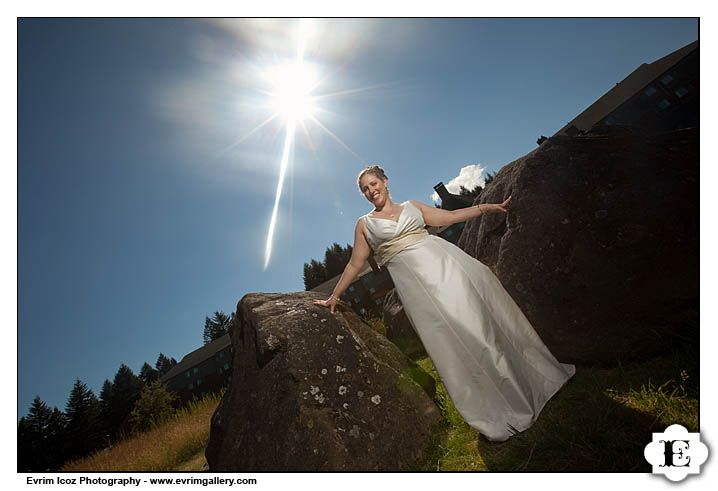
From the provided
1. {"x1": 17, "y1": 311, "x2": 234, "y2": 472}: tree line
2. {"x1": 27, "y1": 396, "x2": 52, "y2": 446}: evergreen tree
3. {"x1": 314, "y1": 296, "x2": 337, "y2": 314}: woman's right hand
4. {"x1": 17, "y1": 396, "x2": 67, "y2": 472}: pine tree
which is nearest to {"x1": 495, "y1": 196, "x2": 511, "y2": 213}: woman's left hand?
{"x1": 314, "y1": 296, "x2": 337, "y2": 314}: woman's right hand

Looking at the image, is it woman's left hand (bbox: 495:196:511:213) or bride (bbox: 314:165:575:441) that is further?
woman's left hand (bbox: 495:196:511:213)

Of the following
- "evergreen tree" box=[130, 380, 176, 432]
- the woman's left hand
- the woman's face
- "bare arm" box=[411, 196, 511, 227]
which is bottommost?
"evergreen tree" box=[130, 380, 176, 432]

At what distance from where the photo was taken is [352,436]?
8.41 feet

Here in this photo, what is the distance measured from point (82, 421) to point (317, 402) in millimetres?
18070

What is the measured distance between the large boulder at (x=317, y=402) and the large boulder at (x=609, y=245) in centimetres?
176

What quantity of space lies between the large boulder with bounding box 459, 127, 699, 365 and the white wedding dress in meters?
0.45

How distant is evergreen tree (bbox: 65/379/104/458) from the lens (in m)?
12.2

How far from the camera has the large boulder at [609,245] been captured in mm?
2930

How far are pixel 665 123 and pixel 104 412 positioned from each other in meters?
26.2

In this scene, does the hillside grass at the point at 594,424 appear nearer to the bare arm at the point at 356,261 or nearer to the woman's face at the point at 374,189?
the bare arm at the point at 356,261

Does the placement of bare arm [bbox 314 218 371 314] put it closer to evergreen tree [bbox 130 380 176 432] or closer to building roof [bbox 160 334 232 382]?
evergreen tree [bbox 130 380 176 432]

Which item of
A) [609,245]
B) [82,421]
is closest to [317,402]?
[609,245]
